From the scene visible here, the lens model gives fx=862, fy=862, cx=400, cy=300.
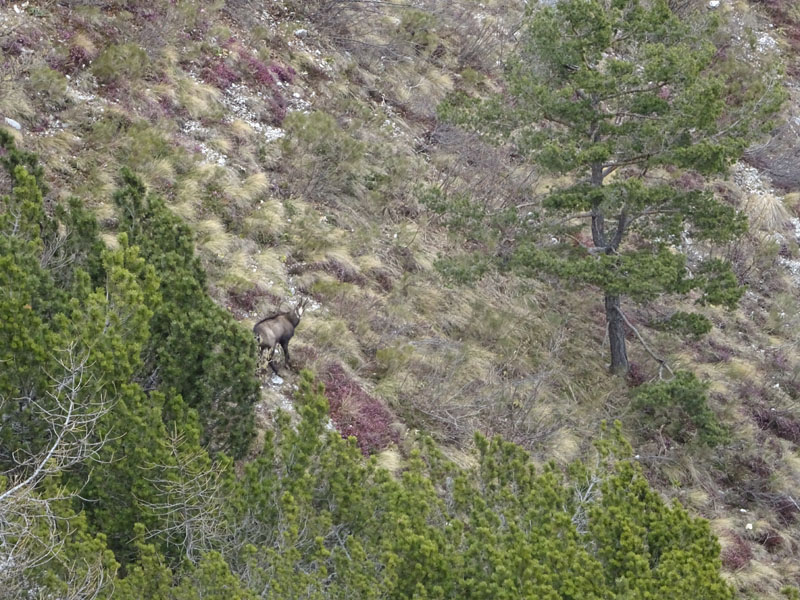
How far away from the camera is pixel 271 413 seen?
33.6ft

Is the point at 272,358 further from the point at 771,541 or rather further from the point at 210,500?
the point at 771,541

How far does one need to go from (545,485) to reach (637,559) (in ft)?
3.68

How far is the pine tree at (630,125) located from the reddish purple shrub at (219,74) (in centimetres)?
510

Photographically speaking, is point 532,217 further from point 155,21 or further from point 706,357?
point 155,21

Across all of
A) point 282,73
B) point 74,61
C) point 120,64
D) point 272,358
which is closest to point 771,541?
point 272,358

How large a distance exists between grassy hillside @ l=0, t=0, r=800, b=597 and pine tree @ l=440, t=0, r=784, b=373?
1.72 meters

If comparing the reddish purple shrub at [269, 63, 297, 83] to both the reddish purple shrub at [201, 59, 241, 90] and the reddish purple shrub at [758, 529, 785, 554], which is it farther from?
the reddish purple shrub at [758, 529, 785, 554]

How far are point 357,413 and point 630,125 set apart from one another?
5.76 metres

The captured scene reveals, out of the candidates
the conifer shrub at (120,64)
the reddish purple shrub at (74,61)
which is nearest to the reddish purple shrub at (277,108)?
the conifer shrub at (120,64)

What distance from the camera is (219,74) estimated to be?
16.4 m

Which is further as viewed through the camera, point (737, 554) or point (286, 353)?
point (737, 554)

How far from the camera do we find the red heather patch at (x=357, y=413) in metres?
10.8

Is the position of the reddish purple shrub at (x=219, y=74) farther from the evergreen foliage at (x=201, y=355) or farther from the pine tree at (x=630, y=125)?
the evergreen foliage at (x=201, y=355)

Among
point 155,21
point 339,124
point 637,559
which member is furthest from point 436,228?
point 637,559
